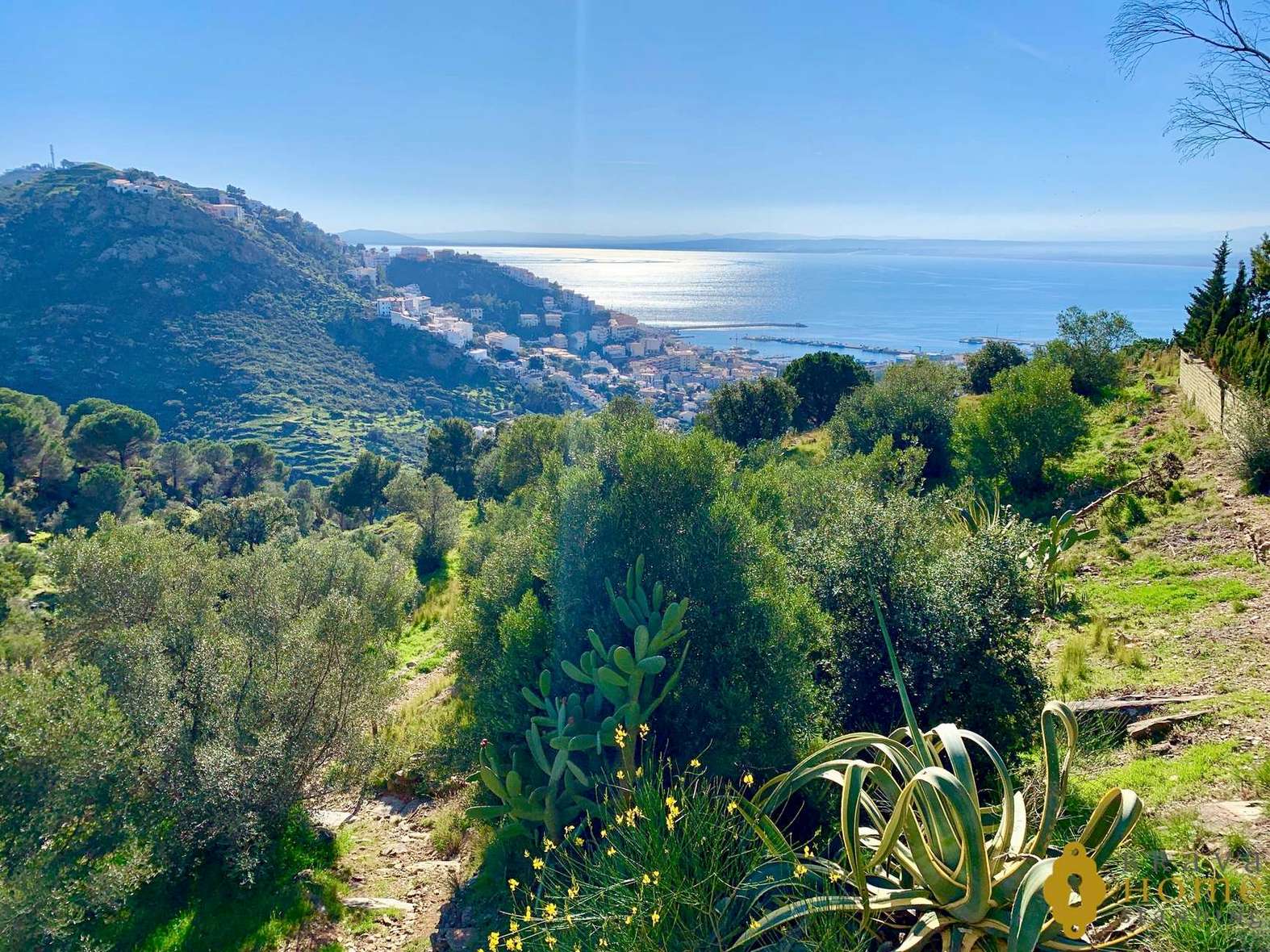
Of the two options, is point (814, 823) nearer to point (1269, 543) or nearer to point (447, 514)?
point (1269, 543)

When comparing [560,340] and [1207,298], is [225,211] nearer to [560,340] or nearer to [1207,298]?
[560,340]

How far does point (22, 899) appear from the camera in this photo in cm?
584

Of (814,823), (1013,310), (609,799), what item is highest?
(1013,310)

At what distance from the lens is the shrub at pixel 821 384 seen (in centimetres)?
3095

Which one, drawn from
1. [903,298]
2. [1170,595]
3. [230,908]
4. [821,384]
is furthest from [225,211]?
[1170,595]

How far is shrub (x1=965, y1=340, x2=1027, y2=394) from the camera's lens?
1173 inches

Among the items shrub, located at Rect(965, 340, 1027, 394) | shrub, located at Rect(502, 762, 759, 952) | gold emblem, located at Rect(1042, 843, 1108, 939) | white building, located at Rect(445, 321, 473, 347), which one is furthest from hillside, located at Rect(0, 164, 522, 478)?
gold emblem, located at Rect(1042, 843, 1108, 939)

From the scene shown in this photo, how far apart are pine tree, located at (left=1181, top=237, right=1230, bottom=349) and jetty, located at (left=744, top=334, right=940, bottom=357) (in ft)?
93.8

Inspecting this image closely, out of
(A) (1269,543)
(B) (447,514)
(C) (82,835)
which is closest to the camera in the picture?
(C) (82,835)

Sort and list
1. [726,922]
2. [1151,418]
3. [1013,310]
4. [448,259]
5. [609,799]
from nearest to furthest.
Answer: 1. [726,922]
2. [609,799]
3. [1151,418]
4. [1013,310]
5. [448,259]

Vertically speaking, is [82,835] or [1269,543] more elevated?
[1269,543]

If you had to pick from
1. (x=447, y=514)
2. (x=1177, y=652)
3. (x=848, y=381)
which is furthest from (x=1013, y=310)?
(x=1177, y=652)

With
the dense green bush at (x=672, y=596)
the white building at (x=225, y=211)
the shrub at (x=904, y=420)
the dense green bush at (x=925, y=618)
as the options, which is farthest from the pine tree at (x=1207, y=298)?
the white building at (x=225, y=211)

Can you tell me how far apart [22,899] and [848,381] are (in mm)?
30780
